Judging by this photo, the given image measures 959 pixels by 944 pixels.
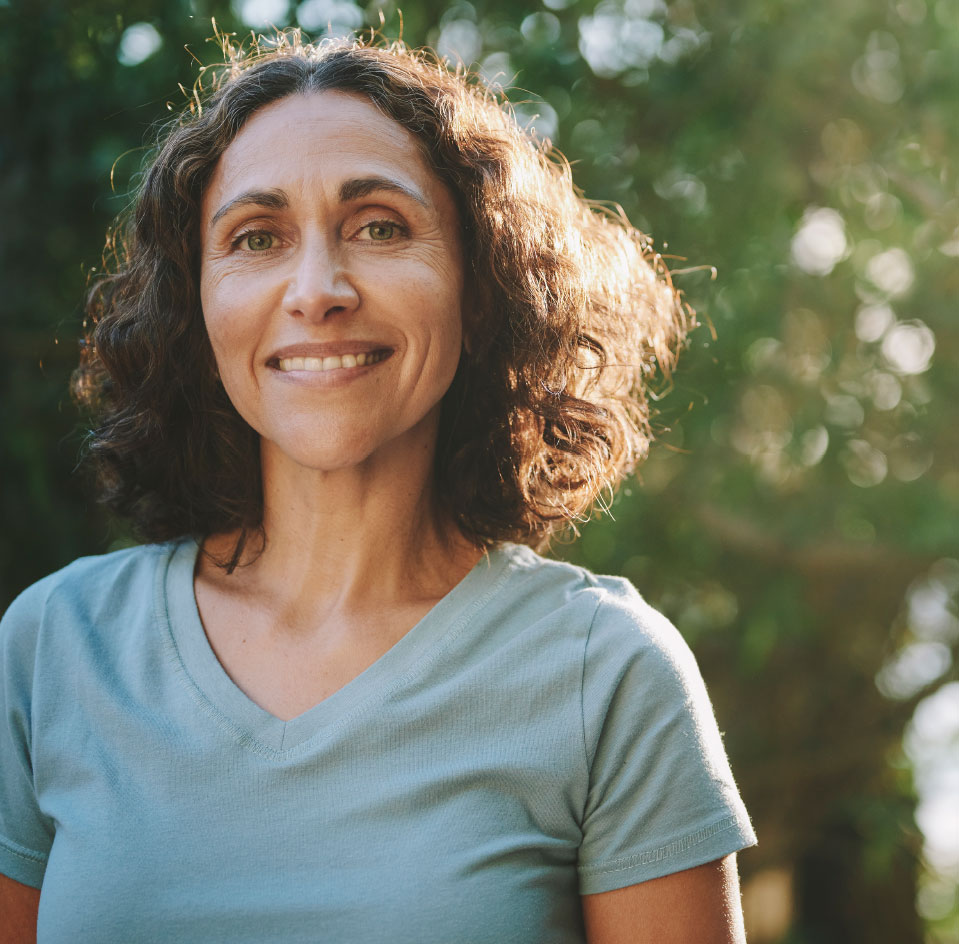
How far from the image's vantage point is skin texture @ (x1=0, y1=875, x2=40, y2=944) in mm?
1589

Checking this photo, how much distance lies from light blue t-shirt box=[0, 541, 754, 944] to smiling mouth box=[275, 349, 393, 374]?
1.24 feet

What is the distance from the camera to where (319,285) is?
4.88 feet

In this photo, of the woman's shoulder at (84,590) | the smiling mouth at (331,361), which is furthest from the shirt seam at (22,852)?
the smiling mouth at (331,361)

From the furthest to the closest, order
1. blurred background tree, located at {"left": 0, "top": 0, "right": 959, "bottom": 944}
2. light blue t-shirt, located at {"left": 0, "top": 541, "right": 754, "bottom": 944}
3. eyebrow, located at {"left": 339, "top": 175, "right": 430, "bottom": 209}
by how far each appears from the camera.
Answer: blurred background tree, located at {"left": 0, "top": 0, "right": 959, "bottom": 944}
eyebrow, located at {"left": 339, "top": 175, "right": 430, "bottom": 209}
light blue t-shirt, located at {"left": 0, "top": 541, "right": 754, "bottom": 944}

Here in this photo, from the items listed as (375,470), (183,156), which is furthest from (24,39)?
(375,470)

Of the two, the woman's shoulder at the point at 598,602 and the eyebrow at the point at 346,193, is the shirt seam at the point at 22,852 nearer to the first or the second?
the woman's shoulder at the point at 598,602

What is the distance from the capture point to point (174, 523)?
72.7 inches

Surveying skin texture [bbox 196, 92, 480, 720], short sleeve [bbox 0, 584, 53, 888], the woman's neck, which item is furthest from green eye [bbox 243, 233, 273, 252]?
short sleeve [bbox 0, 584, 53, 888]

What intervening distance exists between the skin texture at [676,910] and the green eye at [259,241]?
3.32 ft

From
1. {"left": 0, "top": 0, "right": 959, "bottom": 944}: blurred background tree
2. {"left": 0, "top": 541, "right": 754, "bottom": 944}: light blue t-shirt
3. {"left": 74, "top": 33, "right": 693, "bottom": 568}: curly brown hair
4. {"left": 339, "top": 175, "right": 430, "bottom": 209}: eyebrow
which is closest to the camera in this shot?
{"left": 0, "top": 541, "right": 754, "bottom": 944}: light blue t-shirt

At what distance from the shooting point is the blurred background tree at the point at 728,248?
2482mm

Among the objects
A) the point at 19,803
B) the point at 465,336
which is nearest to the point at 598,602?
the point at 465,336

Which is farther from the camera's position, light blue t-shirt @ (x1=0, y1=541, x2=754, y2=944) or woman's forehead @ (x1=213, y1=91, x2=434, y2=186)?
woman's forehead @ (x1=213, y1=91, x2=434, y2=186)

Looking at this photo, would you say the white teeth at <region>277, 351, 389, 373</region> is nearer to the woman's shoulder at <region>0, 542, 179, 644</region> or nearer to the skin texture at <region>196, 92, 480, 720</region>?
the skin texture at <region>196, 92, 480, 720</region>
